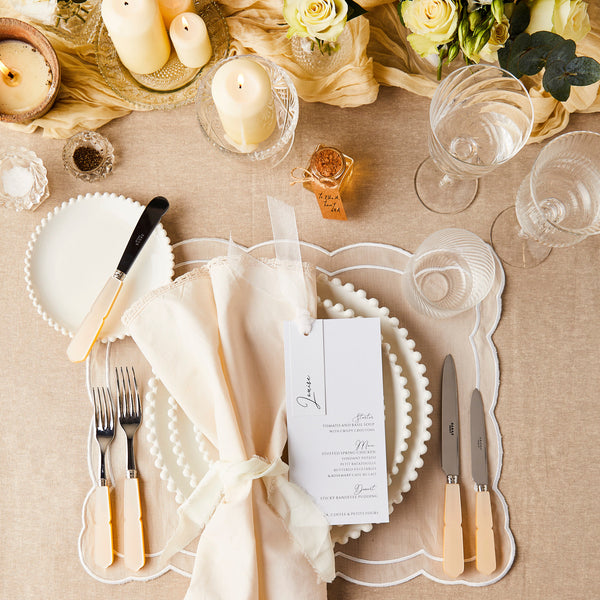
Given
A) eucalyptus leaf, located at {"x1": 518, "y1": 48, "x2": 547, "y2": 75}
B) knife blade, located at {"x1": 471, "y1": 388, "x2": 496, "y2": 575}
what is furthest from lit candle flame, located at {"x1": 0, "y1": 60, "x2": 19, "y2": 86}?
knife blade, located at {"x1": 471, "y1": 388, "x2": 496, "y2": 575}

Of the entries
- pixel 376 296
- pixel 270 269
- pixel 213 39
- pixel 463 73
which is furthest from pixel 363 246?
pixel 213 39

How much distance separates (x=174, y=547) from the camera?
825 mm

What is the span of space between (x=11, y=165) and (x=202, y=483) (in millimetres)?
647

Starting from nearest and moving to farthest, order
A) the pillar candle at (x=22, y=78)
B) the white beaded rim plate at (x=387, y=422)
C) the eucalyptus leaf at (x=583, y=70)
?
the eucalyptus leaf at (x=583, y=70) < the white beaded rim plate at (x=387, y=422) < the pillar candle at (x=22, y=78)

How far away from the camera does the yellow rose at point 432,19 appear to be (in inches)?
28.7

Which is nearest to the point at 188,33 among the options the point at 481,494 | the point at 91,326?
the point at 91,326

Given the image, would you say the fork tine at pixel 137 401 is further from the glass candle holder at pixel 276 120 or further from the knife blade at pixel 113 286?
the glass candle holder at pixel 276 120

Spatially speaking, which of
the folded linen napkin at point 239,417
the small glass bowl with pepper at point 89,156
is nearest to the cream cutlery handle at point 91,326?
the folded linen napkin at point 239,417

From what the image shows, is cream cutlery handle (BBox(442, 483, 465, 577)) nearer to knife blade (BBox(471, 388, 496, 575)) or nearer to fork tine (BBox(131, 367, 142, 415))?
knife blade (BBox(471, 388, 496, 575))

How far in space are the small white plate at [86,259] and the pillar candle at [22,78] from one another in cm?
19

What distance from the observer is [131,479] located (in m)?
0.90

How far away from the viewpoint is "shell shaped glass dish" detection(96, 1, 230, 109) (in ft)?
3.18

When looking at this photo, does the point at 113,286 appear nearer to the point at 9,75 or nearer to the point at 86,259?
the point at 86,259

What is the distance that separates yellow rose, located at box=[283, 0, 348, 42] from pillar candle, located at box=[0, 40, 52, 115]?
45cm
